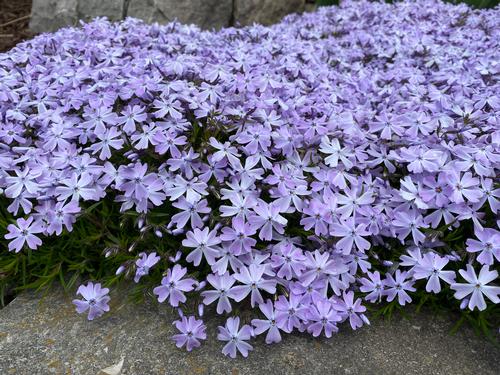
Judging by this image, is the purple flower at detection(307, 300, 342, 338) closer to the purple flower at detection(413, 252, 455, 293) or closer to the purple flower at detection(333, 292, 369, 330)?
the purple flower at detection(333, 292, 369, 330)

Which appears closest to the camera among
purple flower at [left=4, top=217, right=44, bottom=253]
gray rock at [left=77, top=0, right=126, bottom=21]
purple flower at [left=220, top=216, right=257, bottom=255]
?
purple flower at [left=220, top=216, right=257, bottom=255]

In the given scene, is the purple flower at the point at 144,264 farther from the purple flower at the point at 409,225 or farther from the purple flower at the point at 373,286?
the purple flower at the point at 409,225

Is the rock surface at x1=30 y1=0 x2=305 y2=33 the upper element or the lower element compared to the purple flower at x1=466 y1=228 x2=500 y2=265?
lower

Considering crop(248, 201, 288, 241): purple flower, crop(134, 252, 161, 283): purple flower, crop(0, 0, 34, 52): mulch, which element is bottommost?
crop(0, 0, 34, 52): mulch

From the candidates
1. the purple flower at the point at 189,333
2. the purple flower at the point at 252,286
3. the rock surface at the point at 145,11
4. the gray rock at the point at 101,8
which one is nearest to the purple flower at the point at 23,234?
the purple flower at the point at 189,333

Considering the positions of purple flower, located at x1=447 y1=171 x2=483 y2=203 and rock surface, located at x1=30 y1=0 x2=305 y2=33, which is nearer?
purple flower, located at x1=447 y1=171 x2=483 y2=203

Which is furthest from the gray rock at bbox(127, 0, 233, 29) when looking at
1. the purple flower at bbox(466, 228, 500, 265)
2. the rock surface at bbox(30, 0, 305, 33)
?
the purple flower at bbox(466, 228, 500, 265)

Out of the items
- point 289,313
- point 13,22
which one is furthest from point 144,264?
point 13,22
